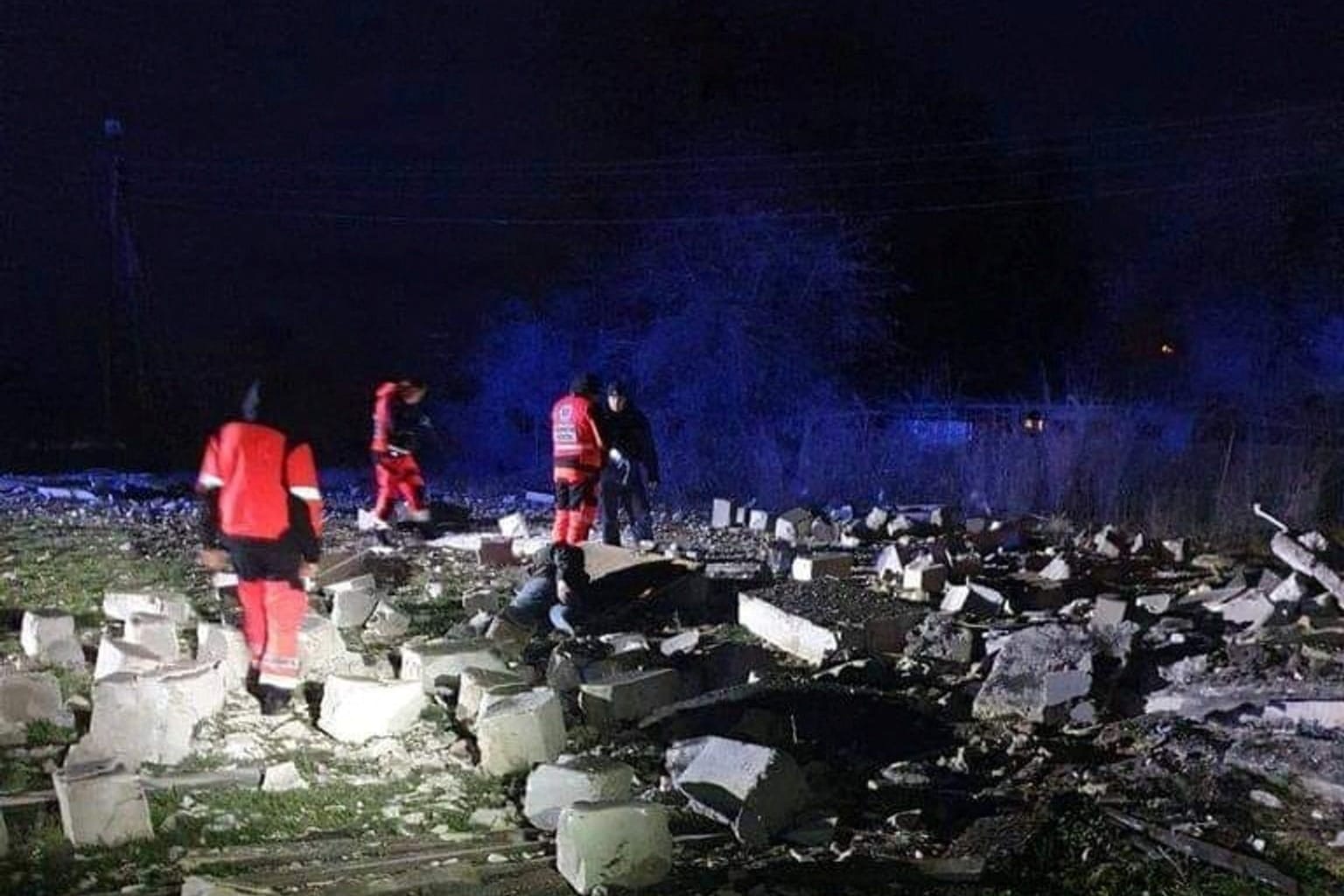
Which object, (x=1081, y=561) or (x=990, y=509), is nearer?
(x=1081, y=561)

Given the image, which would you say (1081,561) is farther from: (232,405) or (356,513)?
(356,513)

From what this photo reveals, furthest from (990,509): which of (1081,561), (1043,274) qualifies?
(1043,274)

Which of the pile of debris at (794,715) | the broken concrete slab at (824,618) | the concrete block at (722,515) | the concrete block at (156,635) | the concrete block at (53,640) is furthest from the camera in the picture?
the concrete block at (722,515)

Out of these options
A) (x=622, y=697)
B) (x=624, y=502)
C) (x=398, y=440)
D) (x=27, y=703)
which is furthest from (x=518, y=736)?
(x=624, y=502)

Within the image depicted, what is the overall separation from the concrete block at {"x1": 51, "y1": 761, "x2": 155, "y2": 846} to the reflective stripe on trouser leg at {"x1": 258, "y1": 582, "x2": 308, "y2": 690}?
141cm

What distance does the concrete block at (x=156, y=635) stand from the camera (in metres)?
6.33

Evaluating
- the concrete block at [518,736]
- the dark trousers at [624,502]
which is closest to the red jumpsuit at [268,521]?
the concrete block at [518,736]

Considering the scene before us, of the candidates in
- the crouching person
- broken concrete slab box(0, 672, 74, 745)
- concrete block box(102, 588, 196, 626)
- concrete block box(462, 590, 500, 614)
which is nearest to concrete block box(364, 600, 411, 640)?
concrete block box(462, 590, 500, 614)

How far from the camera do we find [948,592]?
8.62m

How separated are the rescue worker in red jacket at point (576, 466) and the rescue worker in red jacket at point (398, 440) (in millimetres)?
2284

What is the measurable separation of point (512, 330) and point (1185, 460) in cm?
1641

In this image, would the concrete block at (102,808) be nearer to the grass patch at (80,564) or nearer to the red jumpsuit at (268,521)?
the red jumpsuit at (268,521)

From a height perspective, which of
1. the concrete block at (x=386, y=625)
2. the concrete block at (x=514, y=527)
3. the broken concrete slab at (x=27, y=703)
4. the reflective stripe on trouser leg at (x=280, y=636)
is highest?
the reflective stripe on trouser leg at (x=280, y=636)

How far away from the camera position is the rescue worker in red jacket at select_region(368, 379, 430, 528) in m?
10.3
